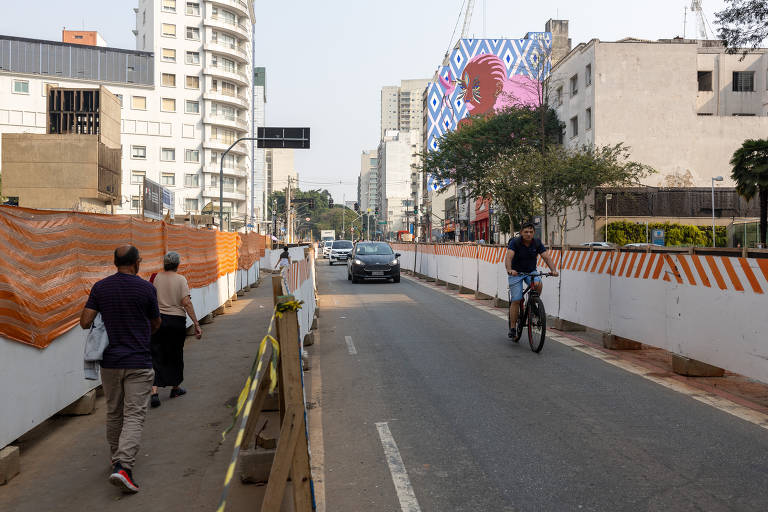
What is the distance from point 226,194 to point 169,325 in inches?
3016

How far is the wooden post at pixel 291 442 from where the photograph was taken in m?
3.57

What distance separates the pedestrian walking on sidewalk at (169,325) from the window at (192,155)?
7558 cm

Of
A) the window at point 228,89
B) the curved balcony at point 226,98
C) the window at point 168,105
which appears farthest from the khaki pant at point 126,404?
the window at point 228,89

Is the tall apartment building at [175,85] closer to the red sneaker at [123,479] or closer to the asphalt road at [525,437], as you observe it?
the asphalt road at [525,437]

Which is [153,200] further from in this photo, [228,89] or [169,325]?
[228,89]

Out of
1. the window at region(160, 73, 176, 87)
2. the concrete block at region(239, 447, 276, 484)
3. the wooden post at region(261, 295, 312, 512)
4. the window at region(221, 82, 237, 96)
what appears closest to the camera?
the wooden post at region(261, 295, 312, 512)

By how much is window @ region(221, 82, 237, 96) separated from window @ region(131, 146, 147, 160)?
11.8 m

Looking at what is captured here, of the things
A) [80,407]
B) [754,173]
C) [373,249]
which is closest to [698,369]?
[80,407]

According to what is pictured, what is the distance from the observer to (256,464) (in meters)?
4.86

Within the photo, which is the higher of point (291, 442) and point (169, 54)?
point (169, 54)

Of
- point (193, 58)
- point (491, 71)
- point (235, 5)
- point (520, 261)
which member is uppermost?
point (235, 5)

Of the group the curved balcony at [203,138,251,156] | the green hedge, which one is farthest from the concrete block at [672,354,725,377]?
the curved balcony at [203,138,251,156]

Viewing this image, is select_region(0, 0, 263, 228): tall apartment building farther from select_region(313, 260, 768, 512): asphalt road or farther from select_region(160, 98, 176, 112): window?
select_region(313, 260, 768, 512): asphalt road

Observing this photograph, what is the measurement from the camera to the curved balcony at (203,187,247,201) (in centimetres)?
8006
